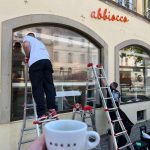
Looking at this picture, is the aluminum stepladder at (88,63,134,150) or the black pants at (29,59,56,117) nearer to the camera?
the black pants at (29,59,56,117)

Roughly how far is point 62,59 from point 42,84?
310cm

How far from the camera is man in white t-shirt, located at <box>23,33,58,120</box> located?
4699mm

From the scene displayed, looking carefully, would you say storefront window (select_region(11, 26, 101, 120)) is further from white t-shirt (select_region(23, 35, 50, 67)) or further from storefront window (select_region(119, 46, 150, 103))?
storefront window (select_region(119, 46, 150, 103))

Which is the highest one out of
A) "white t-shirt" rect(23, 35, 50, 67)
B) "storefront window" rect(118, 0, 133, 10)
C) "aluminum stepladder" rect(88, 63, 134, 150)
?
"storefront window" rect(118, 0, 133, 10)

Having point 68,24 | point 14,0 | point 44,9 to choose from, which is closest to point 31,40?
point 14,0

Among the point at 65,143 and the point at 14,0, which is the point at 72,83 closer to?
the point at 14,0

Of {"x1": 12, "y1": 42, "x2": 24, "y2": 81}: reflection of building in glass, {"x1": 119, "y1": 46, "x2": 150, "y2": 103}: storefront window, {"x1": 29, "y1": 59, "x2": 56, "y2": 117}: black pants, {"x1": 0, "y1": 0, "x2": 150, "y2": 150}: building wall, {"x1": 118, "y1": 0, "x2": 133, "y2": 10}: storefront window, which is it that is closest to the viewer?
{"x1": 29, "y1": 59, "x2": 56, "y2": 117}: black pants

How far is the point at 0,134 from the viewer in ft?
19.3

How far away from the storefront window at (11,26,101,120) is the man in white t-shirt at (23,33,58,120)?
1529 millimetres

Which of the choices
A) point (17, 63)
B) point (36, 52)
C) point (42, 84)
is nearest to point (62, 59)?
point (17, 63)

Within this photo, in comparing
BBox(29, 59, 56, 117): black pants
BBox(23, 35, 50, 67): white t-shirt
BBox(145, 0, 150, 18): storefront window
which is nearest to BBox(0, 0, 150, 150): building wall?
BBox(145, 0, 150, 18): storefront window

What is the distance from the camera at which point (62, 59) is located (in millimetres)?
7867

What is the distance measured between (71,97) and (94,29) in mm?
2001

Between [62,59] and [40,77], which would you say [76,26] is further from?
[40,77]
